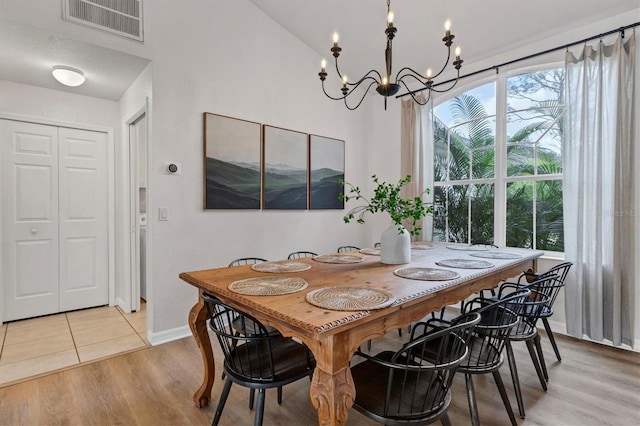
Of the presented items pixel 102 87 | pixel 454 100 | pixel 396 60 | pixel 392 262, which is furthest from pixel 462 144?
pixel 102 87

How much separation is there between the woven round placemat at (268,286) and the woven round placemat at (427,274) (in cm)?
61

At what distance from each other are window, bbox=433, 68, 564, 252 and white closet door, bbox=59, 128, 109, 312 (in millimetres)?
3962

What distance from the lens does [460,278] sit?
1.85 meters

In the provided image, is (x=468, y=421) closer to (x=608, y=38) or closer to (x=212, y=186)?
(x=212, y=186)

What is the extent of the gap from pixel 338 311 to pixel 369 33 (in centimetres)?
333

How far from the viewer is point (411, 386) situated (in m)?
1.43

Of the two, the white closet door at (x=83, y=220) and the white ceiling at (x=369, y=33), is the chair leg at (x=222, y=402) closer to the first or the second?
the white ceiling at (x=369, y=33)

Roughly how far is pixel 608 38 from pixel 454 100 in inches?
57.8

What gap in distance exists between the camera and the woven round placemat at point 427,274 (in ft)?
6.03

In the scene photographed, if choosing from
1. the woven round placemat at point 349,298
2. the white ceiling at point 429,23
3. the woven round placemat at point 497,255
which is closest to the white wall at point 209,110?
the white ceiling at point 429,23

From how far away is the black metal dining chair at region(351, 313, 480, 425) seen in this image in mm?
1216

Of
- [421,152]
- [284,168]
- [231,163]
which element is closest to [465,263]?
[421,152]

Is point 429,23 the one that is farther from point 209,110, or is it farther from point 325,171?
point 209,110

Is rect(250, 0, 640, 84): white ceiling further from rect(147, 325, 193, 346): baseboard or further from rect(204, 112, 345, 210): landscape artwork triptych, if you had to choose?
rect(147, 325, 193, 346): baseboard
